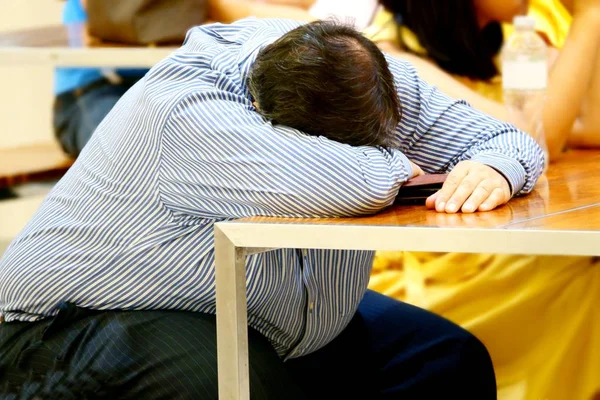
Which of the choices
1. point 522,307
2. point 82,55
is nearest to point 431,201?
point 522,307

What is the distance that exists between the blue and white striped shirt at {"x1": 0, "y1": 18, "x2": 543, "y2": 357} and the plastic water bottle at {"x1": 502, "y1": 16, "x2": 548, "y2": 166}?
1.68 feet

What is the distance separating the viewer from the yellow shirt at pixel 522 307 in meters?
1.62

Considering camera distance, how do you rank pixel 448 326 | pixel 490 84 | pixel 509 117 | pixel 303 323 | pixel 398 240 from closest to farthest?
pixel 398 240 < pixel 303 323 < pixel 448 326 < pixel 509 117 < pixel 490 84

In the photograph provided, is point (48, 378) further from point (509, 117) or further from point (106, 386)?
point (509, 117)

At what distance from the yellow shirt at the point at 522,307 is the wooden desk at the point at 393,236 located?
619mm

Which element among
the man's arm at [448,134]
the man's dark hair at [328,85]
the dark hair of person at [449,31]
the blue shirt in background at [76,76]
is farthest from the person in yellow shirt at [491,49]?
the blue shirt in background at [76,76]

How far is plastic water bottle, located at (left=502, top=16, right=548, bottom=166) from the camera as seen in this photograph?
5.66 ft

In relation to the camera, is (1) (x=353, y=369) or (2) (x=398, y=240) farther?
(1) (x=353, y=369)

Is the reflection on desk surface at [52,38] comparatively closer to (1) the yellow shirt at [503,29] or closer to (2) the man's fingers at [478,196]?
(1) the yellow shirt at [503,29]

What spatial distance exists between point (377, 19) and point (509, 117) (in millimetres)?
432

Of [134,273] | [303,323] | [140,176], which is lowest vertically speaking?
[303,323]

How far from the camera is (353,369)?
136 centimetres

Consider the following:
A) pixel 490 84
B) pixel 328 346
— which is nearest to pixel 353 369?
pixel 328 346

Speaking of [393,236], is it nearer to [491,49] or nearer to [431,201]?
[431,201]
